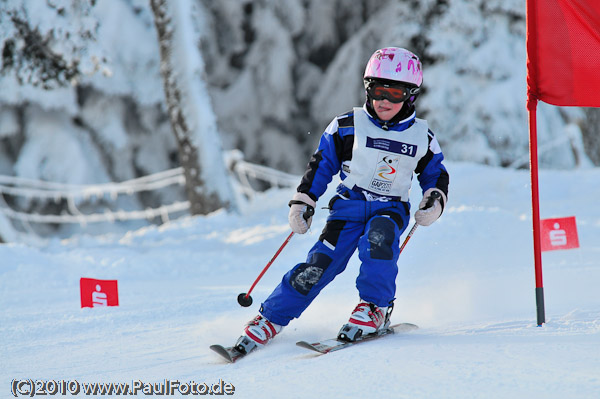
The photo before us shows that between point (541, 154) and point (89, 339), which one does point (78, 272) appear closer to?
point (89, 339)

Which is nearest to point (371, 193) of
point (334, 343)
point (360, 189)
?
point (360, 189)

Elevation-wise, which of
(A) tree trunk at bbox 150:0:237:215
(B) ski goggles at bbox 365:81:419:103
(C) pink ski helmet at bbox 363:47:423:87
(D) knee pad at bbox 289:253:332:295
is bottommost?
(D) knee pad at bbox 289:253:332:295

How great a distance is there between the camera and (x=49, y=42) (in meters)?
8.59

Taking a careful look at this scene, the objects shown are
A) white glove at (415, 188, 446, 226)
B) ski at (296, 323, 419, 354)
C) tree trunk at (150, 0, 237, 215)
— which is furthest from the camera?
tree trunk at (150, 0, 237, 215)

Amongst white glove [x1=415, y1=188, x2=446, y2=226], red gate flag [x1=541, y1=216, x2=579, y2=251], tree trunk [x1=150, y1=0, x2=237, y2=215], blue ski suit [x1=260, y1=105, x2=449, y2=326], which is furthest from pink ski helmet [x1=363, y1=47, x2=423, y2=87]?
tree trunk [x1=150, y1=0, x2=237, y2=215]

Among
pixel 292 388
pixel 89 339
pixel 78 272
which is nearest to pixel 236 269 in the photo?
pixel 78 272

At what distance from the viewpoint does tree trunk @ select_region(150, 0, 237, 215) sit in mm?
9234

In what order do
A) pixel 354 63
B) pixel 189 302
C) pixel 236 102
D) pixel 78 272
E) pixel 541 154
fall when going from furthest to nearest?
pixel 236 102
pixel 354 63
pixel 541 154
pixel 78 272
pixel 189 302

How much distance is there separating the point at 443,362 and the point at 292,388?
0.57m

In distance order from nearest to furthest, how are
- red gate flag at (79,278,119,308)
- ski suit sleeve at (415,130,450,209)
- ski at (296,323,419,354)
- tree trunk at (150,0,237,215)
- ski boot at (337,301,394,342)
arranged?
ski at (296,323,419,354) → ski boot at (337,301,394,342) → ski suit sleeve at (415,130,450,209) → red gate flag at (79,278,119,308) → tree trunk at (150,0,237,215)

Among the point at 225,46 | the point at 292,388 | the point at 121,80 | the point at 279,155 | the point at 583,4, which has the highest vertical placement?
the point at 225,46

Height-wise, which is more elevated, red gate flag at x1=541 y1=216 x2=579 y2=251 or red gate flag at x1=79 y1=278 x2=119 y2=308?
red gate flag at x1=541 y1=216 x2=579 y2=251

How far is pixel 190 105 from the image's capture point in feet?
30.4

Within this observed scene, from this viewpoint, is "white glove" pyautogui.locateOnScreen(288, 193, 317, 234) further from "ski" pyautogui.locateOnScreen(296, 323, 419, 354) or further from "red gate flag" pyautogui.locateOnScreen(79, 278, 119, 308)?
"red gate flag" pyautogui.locateOnScreen(79, 278, 119, 308)
